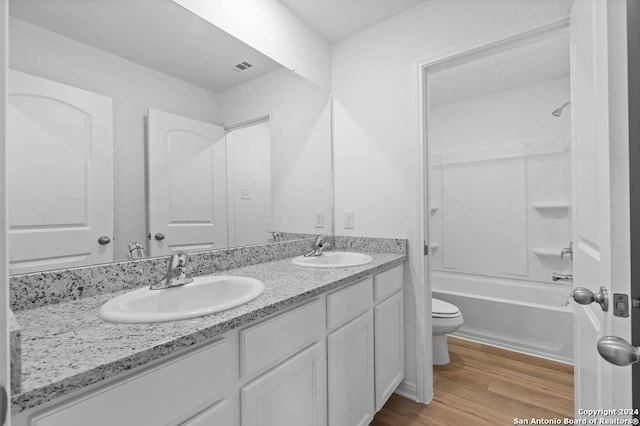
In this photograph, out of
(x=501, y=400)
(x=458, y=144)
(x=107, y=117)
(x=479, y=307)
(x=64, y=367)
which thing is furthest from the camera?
(x=458, y=144)

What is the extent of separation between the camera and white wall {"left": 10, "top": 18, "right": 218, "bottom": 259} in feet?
2.89

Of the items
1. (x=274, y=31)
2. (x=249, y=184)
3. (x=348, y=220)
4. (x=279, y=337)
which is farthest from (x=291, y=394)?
(x=274, y=31)

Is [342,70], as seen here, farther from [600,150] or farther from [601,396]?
[601,396]

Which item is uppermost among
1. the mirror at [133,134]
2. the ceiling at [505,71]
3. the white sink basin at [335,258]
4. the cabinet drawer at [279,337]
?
the ceiling at [505,71]

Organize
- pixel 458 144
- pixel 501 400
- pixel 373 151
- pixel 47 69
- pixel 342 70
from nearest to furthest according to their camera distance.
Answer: pixel 47 69, pixel 501 400, pixel 373 151, pixel 342 70, pixel 458 144

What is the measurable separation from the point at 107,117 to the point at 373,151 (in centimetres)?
145

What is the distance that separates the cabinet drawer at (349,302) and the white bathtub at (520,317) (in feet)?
5.11

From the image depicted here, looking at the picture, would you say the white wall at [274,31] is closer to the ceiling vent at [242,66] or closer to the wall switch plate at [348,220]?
the ceiling vent at [242,66]

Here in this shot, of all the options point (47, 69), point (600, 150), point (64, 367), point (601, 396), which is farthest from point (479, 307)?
point (47, 69)

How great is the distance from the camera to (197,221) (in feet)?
4.38

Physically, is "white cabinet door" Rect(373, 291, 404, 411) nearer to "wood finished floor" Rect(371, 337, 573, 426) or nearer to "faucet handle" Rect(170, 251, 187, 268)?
"wood finished floor" Rect(371, 337, 573, 426)

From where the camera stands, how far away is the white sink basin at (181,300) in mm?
753

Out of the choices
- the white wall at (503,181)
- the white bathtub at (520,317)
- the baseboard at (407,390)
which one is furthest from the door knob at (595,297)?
the white wall at (503,181)

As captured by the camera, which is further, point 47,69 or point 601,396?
point 47,69
